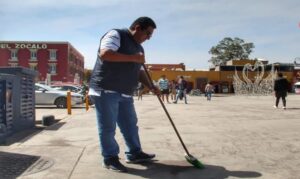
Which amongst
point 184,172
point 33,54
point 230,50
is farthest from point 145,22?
point 230,50

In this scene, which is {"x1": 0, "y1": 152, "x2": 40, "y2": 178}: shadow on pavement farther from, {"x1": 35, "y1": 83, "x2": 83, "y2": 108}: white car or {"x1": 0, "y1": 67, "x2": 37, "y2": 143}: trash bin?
{"x1": 35, "y1": 83, "x2": 83, "y2": 108}: white car

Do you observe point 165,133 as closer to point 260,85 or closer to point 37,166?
point 37,166

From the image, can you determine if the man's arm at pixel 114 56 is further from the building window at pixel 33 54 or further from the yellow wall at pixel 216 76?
the building window at pixel 33 54

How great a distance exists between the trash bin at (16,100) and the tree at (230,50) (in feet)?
347

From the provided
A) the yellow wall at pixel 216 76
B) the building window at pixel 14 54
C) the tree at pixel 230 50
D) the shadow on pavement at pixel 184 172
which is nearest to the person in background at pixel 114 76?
the shadow on pavement at pixel 184 172

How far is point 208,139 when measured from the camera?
8.20 meters

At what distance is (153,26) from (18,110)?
489 cm

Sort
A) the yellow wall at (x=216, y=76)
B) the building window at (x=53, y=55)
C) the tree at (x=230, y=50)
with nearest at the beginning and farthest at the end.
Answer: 1. the yellow wall at (x=216, y=76)
2. the building window at (x=53, y=55)
3. the tree at (x=230, y=50)

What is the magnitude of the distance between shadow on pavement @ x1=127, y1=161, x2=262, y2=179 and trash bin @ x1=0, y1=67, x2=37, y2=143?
328cm

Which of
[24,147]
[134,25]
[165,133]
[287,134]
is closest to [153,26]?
[134,25]

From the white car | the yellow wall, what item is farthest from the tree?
the white car

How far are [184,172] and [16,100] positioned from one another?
16.4ft

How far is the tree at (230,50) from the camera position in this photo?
114375 millimetres

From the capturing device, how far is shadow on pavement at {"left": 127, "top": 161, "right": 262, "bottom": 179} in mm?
5207
